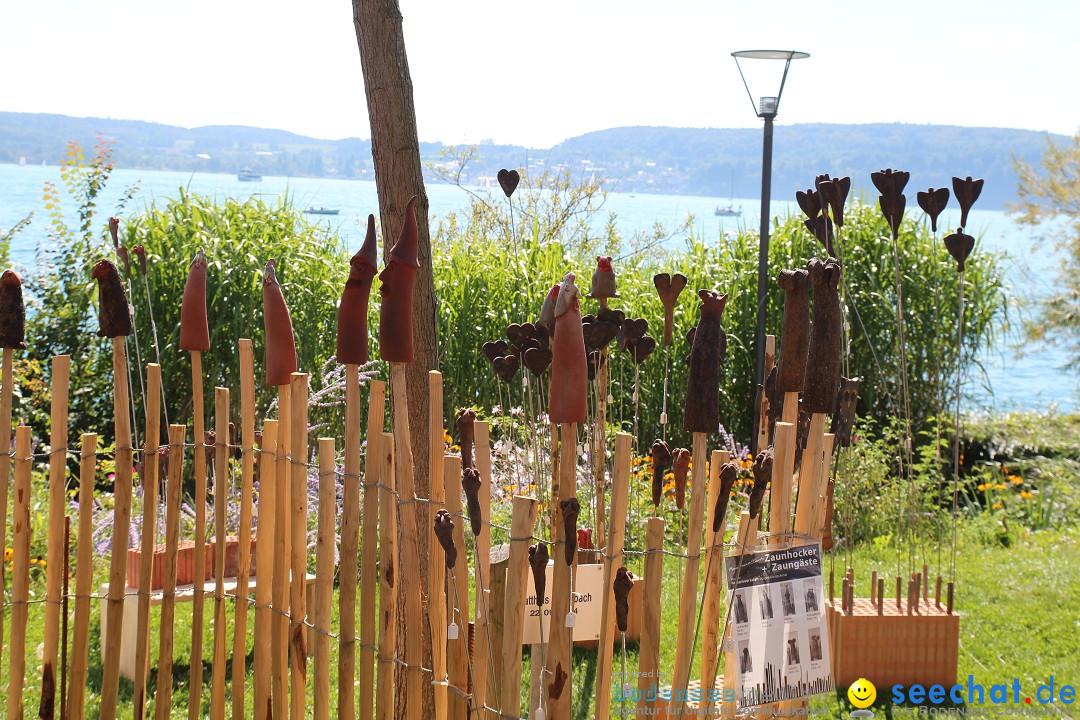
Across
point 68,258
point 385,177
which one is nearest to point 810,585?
point 385,177

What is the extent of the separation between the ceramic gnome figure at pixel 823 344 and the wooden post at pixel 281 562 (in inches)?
36.2

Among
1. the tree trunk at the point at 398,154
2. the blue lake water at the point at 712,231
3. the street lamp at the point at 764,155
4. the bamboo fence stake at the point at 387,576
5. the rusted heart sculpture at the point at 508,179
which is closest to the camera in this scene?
the bamboo fence stake at the point at 387,576

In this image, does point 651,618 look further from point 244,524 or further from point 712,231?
point 712,231

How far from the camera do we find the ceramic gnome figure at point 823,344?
1.63 metres

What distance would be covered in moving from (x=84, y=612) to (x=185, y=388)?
3480 millimetres

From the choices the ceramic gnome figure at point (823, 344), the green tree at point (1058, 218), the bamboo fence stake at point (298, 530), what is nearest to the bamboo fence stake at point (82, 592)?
the bamboo fence stake at point (298, 530)

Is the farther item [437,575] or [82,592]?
[82,592]

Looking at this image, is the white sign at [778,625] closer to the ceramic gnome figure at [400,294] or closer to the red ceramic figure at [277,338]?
the ceramic gnome figure at [400,294]

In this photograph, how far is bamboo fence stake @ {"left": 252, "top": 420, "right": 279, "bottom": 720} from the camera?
1.82m

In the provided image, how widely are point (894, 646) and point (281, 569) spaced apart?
5.87 ft

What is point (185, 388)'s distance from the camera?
5.26 m

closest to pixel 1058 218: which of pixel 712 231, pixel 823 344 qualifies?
pixel 712 231

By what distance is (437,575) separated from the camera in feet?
5.35

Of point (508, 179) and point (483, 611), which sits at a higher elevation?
point (508, 179)
